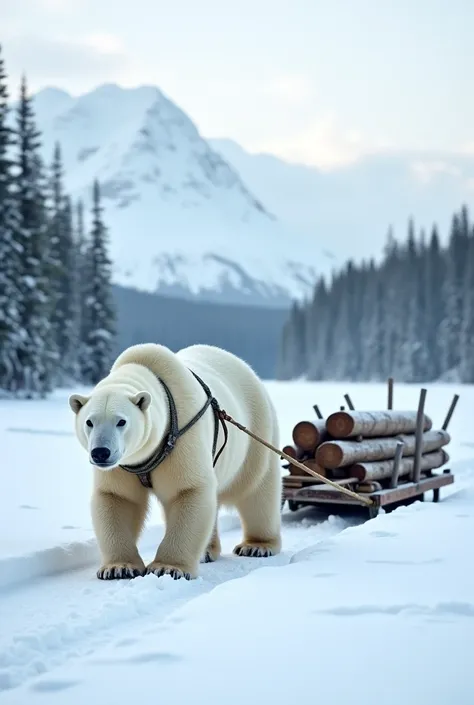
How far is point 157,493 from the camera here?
5086 mm

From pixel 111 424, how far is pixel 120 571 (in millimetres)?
951

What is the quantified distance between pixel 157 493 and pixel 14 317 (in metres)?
26.8

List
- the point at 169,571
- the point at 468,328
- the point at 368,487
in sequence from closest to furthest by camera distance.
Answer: the point at 169,571 → the point at 368,487 → the point at 468,328

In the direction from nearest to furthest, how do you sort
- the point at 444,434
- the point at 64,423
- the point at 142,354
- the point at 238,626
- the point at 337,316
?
1. the point at 238,626
2. the point at 142,354
3. the point at 444,434
4. the point at 64,423
5. the point at 337,316

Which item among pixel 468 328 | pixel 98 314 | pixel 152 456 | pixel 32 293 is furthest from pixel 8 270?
pixel 468 328

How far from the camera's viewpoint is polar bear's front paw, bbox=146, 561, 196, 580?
15.7 feet

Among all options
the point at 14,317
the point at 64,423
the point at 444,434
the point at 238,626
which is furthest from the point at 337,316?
the point at 238,626

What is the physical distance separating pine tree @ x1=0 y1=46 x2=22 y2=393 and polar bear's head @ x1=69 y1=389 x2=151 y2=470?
26306 millimetres

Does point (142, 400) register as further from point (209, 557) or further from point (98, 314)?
point (98, 314)

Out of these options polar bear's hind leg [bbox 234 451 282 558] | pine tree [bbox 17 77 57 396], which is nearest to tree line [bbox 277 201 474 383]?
pine tree [bbox 17 77 57 396]

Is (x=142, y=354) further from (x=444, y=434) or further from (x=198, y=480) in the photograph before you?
(x=444, y=434)

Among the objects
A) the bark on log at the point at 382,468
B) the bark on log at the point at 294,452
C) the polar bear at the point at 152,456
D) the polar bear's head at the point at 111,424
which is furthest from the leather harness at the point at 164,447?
the bark on log at the point at 294,452

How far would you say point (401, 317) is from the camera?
79375 mm

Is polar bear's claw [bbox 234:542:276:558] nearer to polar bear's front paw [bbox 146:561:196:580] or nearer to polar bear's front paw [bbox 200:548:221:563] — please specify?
polar bear's front paw [bbox 200:548:221:563]
